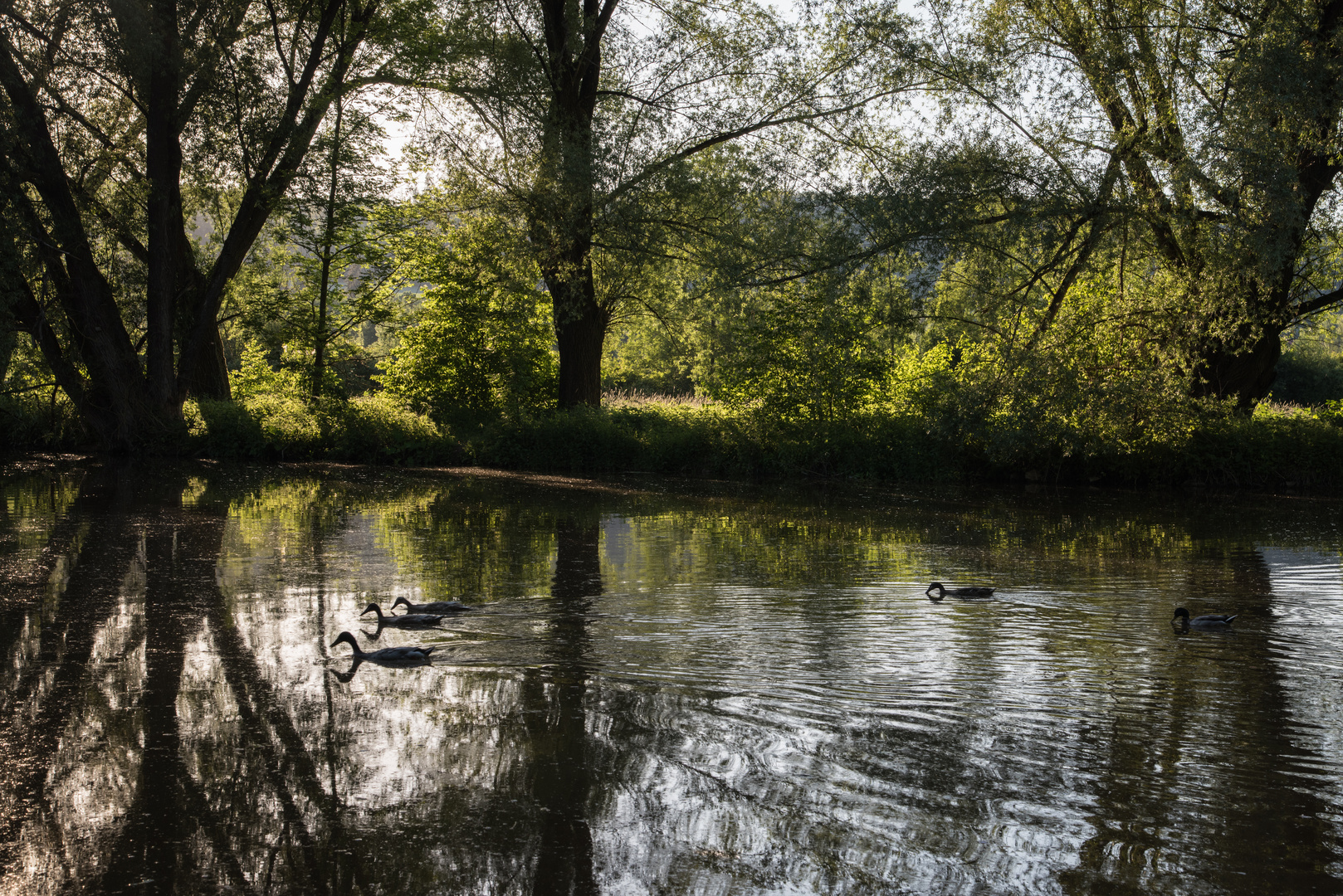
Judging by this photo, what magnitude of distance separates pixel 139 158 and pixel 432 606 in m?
20.3

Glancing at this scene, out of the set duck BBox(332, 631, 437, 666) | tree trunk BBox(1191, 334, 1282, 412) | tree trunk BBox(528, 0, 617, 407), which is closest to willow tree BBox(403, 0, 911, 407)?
tree trunk BBox(528, 0, 617, 407)

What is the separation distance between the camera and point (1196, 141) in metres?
15.5

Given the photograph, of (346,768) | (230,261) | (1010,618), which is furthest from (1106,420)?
(230,261)

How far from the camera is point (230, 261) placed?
23.8m

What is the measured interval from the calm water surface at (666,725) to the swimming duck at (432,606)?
151 mm

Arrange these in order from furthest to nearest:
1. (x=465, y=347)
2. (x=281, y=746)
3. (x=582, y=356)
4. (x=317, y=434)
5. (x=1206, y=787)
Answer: (x=465, y=347), (x=582, y=356), (x=317, y=434), (x=281, y=746), (x=1206, y=787)

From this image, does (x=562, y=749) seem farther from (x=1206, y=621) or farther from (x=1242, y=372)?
(x=1242, y=372)

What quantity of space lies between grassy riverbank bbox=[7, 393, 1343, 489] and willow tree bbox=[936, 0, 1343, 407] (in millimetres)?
1420

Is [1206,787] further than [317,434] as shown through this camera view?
No

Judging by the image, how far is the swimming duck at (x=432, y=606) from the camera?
7.56m

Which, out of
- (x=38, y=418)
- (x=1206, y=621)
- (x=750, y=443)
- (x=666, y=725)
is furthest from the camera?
(x=38, y=418)

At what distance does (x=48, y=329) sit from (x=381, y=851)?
22914mm

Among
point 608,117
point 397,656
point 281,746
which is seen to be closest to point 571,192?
point 608,117

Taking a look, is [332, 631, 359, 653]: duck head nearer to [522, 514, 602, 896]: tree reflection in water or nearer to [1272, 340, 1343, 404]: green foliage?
[522, 514, 602, 896]: tree reflection in water
